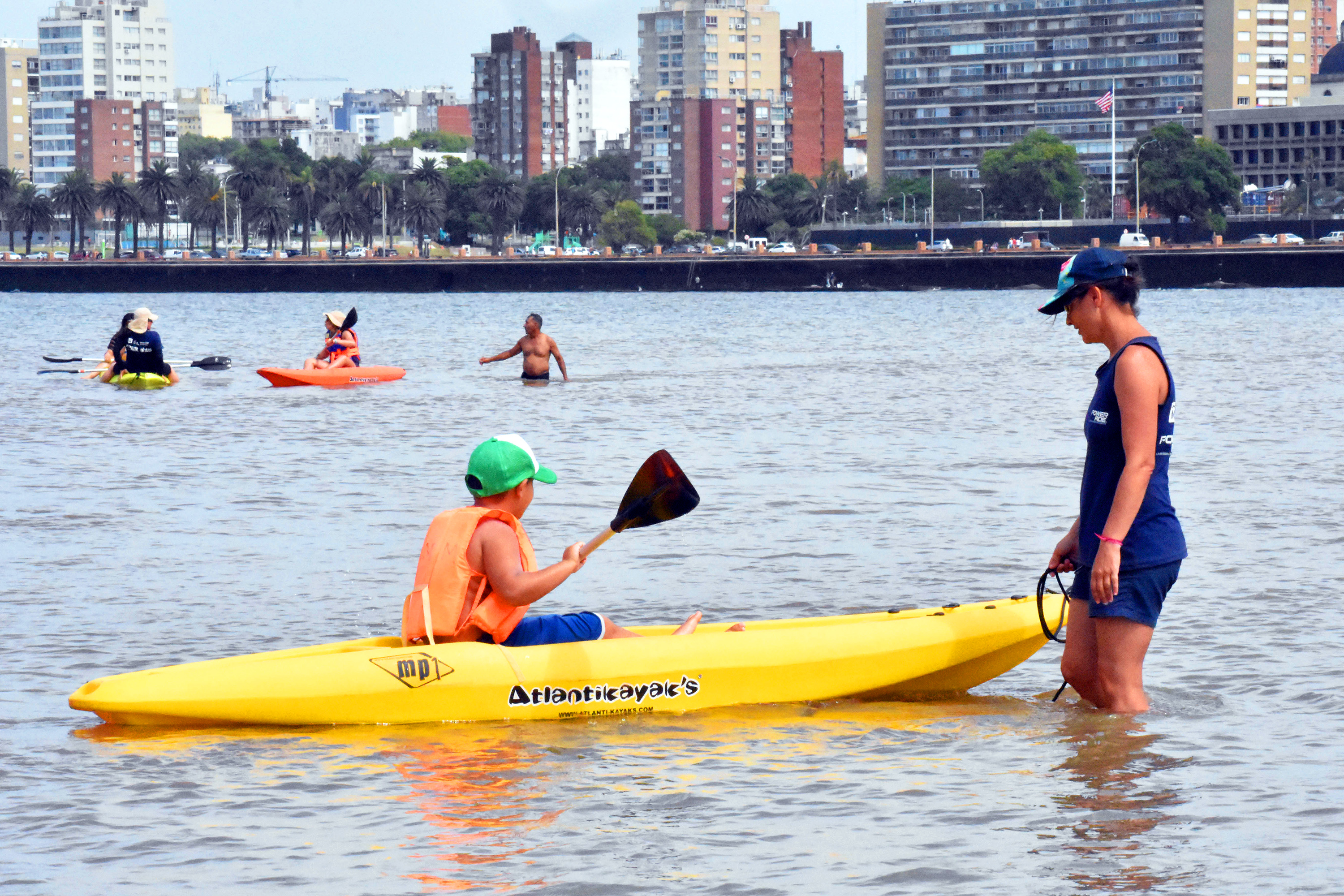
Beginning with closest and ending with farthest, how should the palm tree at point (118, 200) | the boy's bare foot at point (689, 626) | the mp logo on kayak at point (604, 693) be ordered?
the mp logo on kayak at point (604, 693) < the boy's bare foot at point (689, 626) < the palm tree at point (118, 200)

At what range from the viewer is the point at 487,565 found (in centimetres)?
715

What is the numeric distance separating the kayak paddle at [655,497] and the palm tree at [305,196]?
434 ft

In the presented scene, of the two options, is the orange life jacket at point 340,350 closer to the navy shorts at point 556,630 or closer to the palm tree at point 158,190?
the navy shorts at point 556,630

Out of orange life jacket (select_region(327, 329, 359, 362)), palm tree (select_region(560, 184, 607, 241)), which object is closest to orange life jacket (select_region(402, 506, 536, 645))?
orange life jacket (select_region(327, 329, 359, 362))

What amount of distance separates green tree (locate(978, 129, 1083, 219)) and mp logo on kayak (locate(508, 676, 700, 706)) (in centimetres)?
14243

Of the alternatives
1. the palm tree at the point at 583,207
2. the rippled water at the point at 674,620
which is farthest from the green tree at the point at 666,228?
the rippled water at the point at 674,620

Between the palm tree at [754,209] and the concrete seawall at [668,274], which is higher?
the palm tree at [754,209]

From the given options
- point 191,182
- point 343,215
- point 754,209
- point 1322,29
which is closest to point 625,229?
point 754,209

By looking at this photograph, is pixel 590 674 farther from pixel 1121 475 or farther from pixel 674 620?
pixel 674 620

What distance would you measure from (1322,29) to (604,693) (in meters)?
200

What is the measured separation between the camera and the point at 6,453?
19.5m

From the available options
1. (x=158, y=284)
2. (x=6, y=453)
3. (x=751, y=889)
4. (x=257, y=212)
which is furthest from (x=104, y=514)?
(x=257, y=212)

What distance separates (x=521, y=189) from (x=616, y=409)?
127m

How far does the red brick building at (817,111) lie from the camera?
189 m
